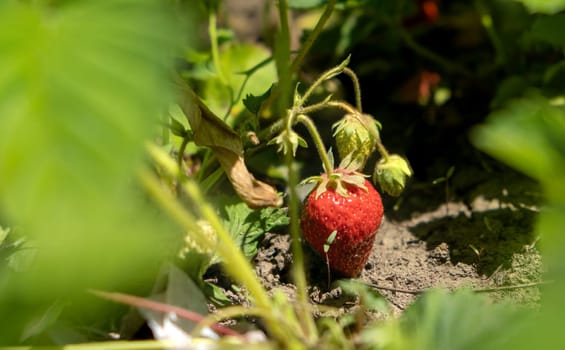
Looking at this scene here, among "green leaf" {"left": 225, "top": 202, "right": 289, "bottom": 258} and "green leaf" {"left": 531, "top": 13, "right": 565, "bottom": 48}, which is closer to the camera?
"green leaf" {"left": 225, "top": 202, "right": 289, "bottom": 258}

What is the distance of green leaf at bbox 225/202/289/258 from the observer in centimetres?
127

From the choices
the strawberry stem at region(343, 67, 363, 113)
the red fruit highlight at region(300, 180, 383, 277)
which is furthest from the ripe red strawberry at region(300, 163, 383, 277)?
the strawberry stem at region(343, 67, 363, 113)

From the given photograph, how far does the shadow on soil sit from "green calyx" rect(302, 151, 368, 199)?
0.21m

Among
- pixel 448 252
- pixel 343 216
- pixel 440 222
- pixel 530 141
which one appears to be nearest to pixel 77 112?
pixel 530 141

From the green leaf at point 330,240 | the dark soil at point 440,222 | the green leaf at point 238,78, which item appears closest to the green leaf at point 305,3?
the green leaf at point 238,78

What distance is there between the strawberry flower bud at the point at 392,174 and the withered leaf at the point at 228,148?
17cm

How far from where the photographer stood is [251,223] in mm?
1295

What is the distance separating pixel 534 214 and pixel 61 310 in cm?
78

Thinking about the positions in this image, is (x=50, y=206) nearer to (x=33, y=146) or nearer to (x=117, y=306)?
(x=33, y=146)

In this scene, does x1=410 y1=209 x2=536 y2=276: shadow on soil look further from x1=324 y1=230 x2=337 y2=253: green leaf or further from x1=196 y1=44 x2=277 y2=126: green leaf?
x1=196 y1=44 x2=277 y2=126: green leaf

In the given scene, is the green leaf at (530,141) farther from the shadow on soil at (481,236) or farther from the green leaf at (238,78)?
the green leaf at (238,78)

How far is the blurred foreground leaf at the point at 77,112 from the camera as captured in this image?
2.37 ft

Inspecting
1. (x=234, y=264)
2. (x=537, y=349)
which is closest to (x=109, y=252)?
(x=234, y=264)

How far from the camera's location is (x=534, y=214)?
4.59ft
